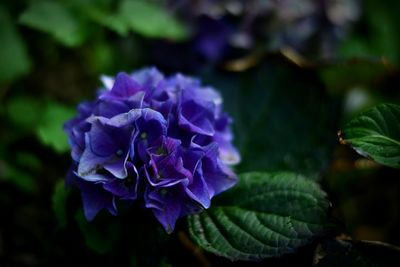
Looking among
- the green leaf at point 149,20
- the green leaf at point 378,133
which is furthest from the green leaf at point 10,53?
the green leaf at point 378,133

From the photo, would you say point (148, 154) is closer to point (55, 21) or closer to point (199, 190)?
point (199, 190)

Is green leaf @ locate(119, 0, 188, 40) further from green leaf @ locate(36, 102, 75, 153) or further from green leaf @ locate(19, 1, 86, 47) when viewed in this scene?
green leaf @ locate(36, 102, 75, 153)

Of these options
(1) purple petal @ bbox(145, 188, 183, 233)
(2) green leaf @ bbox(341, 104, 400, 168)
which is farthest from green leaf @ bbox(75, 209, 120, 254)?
(2) green leaf @ bbox(341, 104, 400, 168)

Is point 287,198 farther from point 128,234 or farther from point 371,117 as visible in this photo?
point 128,234

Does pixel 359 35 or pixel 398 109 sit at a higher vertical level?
pixel 359 35

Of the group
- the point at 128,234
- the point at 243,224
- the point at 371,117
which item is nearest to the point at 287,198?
the point at 243,224

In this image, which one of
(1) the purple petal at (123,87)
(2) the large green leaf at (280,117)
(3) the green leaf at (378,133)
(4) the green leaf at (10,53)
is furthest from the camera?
(4) the green leaf at (10,53)

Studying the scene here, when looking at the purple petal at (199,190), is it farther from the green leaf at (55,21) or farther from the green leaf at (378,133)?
the green leaf at (55,21)
